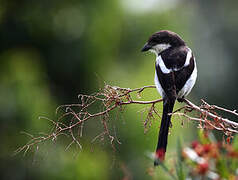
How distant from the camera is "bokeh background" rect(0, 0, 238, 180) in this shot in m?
12.1

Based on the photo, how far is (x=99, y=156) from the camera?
485 inches

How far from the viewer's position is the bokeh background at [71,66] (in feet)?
39.8

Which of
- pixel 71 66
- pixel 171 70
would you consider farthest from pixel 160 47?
pixel 71 66

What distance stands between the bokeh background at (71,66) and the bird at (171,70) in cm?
635

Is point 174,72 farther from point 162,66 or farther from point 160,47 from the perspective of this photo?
point 160,47

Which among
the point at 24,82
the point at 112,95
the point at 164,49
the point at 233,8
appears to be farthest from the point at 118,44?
the point at 233,8

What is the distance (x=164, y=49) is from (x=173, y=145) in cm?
788

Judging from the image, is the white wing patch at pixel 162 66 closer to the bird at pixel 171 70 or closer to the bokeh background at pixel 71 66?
the bird at pixel 171 70

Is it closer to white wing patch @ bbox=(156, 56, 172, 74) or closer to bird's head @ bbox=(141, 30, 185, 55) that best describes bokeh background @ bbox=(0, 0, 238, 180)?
bird's head @ bbox=(141, 30, 185, 55)

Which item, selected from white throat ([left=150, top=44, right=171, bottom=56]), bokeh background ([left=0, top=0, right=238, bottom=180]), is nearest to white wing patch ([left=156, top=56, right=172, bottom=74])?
white throat ([left=150, top=44, right=171, bottom=56])

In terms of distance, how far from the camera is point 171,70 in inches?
192

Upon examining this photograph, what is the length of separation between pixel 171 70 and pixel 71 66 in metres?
8.99

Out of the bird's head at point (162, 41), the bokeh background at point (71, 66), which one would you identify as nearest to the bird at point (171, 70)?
the bird's head at point (162, 41)

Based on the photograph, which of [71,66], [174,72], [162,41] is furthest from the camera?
[71,66]
